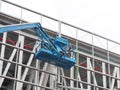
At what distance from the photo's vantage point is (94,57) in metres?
31.1

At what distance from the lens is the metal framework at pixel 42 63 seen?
26.1 metres

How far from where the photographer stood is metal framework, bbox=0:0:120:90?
85.7 ft

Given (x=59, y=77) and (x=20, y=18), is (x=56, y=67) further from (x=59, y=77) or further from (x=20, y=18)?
(x=20, y=18)

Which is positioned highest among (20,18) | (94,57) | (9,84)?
(20,18)

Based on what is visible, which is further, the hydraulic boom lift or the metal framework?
the metal framework

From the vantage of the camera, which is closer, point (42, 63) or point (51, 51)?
point (51, 51)

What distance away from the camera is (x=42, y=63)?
29984mm

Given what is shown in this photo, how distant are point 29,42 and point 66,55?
16.9ft

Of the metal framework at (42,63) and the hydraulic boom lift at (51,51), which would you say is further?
the metal framework at (42,63)

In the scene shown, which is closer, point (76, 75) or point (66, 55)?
point (66, 55)

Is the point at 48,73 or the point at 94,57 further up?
the point at 94,57

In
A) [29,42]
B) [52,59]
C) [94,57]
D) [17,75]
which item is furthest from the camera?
[94,57]

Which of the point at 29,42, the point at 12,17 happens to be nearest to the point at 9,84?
the point at 29,42

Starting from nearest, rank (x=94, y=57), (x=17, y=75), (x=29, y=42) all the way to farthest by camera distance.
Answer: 1. (x=17, y=75)
2. (x=29, y=42)
3. (x=94, y=57)
